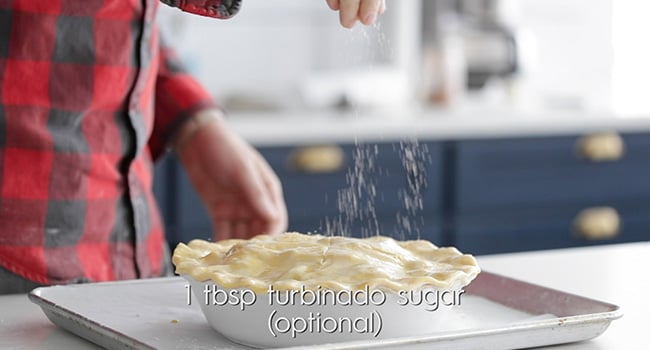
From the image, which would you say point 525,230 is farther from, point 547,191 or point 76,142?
point 76,142

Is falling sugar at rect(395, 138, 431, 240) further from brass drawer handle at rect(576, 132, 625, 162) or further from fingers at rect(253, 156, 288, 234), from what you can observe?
fingers at rect(253, 156, 288, 234)

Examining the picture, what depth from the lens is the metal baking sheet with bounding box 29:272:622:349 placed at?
712mm

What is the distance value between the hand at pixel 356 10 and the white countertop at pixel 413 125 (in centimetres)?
164

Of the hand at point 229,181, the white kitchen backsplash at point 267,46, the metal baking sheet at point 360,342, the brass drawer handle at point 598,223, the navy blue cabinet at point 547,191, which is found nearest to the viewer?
the metal baking sheet at point 360,342

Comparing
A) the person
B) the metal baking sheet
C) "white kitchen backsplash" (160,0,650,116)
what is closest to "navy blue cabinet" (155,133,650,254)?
"white kitchen backsplash" (160,0,650,116)

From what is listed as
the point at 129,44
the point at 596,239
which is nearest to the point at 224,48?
the point at 596,239

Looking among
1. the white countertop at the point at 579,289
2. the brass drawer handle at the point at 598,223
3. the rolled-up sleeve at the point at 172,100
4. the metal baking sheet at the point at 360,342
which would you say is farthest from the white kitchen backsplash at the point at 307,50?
the metal baking sheet at the point at 360,342

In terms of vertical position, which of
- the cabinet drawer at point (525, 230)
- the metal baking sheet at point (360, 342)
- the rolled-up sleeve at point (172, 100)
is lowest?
the cabinet drawer at point (525, 230)

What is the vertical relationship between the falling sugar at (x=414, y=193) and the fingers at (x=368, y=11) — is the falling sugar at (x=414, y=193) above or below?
below

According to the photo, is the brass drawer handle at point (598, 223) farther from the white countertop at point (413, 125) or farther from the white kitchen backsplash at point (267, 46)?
the white kitchen backsplash at point (267, 46)

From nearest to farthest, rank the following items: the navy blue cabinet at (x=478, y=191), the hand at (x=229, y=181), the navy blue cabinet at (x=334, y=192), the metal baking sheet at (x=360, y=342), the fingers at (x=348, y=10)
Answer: the metal baking sheet at (x=360, y=342)
the fingers at (x=348, y=10)
the hand at (x=229, y=181)
the navy blue cabinet at (x=334, y=192)
the navy blue cabinet at (x=478, y=191)

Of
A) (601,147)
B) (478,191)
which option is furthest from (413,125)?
(601,147)

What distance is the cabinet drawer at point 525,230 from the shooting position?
9.29 feet

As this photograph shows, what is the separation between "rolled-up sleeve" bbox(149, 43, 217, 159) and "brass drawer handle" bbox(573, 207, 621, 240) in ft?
5.89
